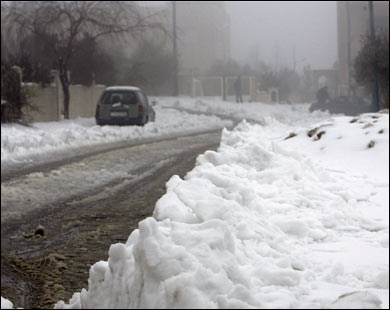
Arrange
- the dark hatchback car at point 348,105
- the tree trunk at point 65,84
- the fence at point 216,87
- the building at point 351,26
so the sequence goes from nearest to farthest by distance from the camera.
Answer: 1. the tree trunk at point 65,84
2. the dark hatchback car at point 348,105
3. the building at point 351,26
4. the fence at point 216,87

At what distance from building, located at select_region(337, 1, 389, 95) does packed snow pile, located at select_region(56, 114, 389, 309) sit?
135 ft

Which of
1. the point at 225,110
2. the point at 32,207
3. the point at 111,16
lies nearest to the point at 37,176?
the point at 32,207

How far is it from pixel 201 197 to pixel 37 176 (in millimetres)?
5718

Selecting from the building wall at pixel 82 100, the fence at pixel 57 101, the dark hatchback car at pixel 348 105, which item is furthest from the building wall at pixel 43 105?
the dark hatchback car at pixel 348 105

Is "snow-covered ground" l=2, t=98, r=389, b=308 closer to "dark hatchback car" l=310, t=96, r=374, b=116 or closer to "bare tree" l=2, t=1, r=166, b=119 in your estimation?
"bare tree" l=2, t=1, r=166, b=119

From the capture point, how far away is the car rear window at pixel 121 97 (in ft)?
73.0

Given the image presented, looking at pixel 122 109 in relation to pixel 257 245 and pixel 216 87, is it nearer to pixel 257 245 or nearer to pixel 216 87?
pixel 257 245

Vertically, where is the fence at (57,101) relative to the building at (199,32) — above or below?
below

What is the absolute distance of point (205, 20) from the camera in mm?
80188

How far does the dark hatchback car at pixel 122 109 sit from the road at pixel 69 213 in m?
8.64

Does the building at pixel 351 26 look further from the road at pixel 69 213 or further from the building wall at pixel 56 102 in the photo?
the road at pixel 69 213

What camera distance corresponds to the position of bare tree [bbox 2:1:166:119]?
26.7 metres

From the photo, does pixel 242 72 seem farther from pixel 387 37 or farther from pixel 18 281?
pixel 18 281

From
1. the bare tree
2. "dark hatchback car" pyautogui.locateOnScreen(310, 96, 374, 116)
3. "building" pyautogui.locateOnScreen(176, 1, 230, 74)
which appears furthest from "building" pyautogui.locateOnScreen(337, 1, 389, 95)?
the bare tree
